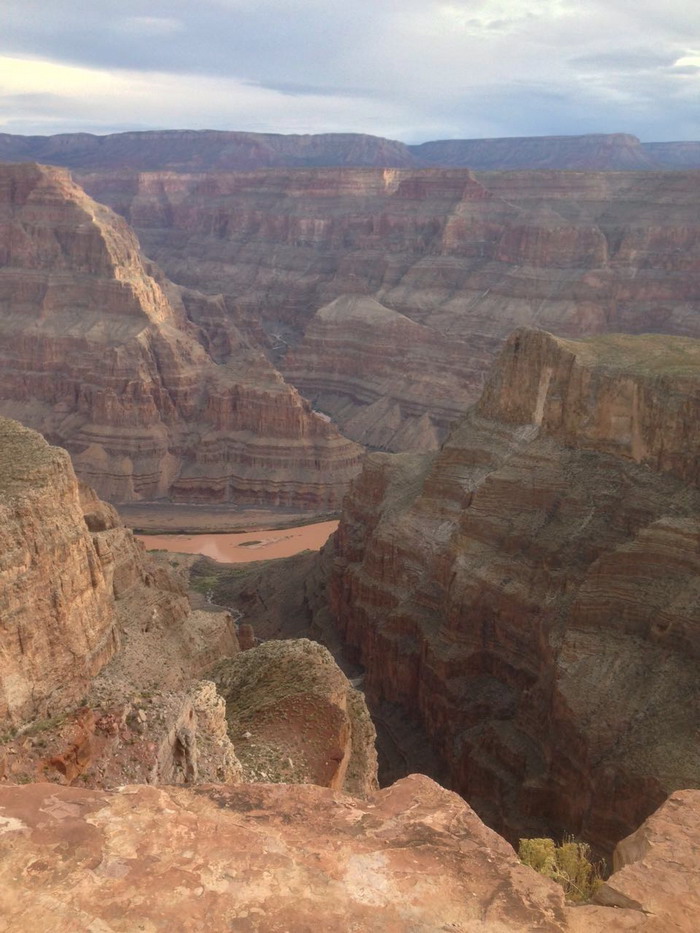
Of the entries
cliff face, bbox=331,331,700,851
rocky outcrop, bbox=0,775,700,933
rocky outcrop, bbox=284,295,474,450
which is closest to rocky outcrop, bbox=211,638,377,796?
cliff face, bbox=331,331,700,851

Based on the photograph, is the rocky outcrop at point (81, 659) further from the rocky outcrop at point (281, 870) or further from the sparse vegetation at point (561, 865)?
the sparse vegetation at point (561, 865)

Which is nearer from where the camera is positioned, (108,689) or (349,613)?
(108,689)

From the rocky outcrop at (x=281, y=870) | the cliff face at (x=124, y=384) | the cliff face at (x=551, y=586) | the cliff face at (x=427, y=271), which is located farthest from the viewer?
the cliff face at (x=427, y=271)

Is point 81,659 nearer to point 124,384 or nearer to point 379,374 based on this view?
point 124,384

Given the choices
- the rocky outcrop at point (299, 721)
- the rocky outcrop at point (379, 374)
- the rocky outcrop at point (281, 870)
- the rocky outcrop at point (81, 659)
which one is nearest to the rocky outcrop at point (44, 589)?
the rocky outcrop at point (81, 659)

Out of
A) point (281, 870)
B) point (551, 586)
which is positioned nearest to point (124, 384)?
point (551, 586)

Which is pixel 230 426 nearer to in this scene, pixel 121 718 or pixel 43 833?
pixel 121 718

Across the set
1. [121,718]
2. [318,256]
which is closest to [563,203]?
[318,256]
